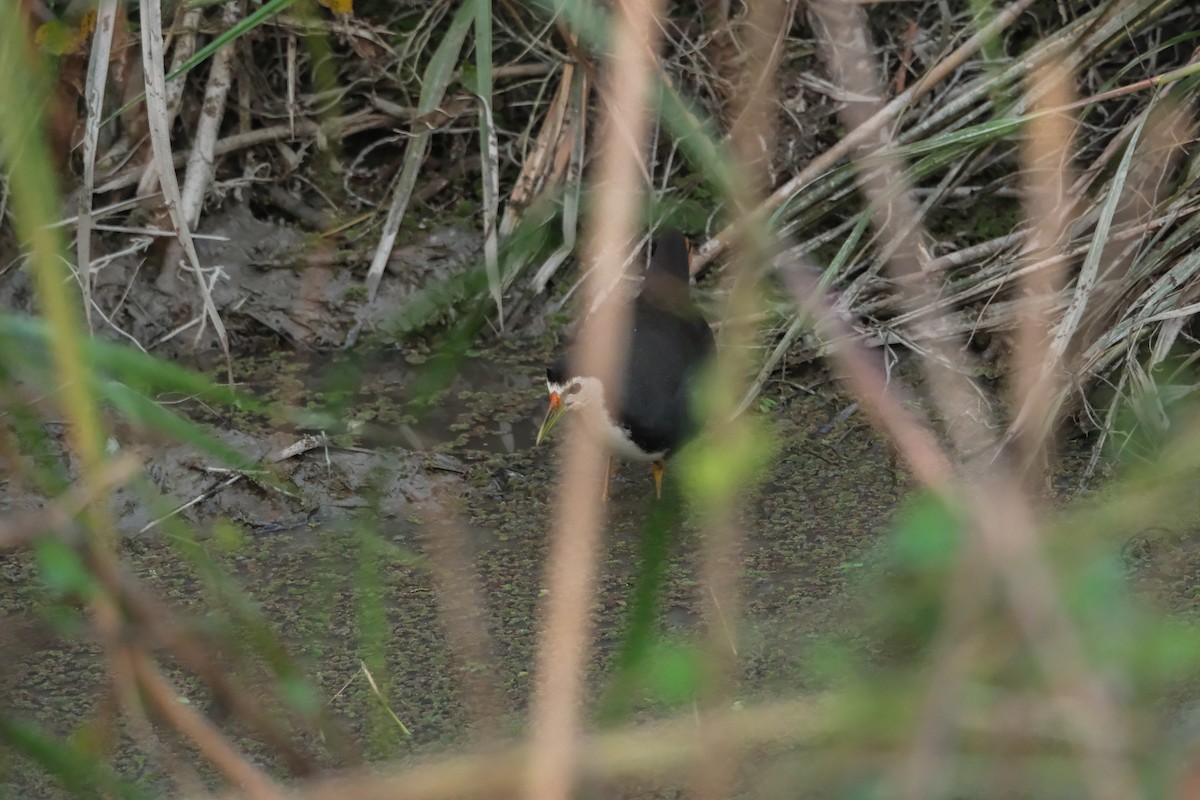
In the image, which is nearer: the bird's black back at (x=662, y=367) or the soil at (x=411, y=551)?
the soil at (x=411, y=551)

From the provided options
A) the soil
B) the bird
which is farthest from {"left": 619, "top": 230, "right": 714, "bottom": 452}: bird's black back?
the soil

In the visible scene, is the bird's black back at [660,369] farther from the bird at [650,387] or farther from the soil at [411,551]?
the soil at [411,551]

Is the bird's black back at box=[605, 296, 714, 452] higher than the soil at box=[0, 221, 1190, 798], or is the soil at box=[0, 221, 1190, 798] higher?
the bird's black back at box=[605, 296, 714, 452]

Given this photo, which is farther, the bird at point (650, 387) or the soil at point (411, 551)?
the bird at point (650, 387)

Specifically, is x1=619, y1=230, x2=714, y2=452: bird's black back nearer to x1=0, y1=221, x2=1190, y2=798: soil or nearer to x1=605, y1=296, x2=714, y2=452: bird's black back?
x1=605, y1=296, x2=714, y2=452: bird's black back

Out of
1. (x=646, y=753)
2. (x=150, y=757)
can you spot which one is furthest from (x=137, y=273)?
(x=646, y=753)

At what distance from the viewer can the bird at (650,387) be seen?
3.38 metres

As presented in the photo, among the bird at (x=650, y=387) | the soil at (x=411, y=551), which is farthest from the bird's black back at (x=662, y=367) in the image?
the soil at (x=411, y=551)

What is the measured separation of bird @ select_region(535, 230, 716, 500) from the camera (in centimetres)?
338

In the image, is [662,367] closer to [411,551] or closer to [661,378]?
[661,378]

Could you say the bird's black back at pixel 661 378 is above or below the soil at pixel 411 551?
above

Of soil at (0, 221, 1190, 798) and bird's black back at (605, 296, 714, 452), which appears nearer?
soil at (0, 221, 1190, 798)

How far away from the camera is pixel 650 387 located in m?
3.43

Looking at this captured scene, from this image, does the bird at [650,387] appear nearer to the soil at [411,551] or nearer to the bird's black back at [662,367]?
the bird's black back at [662,367]
